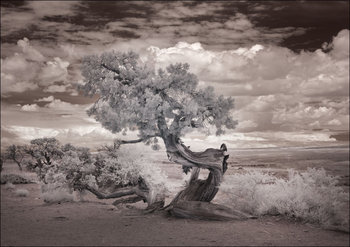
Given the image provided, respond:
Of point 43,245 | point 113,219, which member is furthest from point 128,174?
point 43,245

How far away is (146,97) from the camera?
14875mm

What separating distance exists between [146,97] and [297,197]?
293 inches

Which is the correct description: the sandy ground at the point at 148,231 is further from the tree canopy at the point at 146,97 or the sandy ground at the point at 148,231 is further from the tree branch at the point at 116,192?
the tree canopy at the point at 146,97

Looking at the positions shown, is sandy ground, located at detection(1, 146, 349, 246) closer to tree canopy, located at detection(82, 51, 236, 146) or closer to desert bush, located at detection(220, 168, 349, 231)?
desert bush, located at detection(220, 168, 349, 231)

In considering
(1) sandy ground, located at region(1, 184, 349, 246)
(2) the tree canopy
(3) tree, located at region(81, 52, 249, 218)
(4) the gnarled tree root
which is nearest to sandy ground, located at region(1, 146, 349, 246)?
(1) sandy ground, located at region(1, 184, 349, 246)

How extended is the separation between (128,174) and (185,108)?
5.75 meters

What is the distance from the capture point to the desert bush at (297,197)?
1400cm

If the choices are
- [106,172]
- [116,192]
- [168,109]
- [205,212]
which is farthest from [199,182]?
[106,172]

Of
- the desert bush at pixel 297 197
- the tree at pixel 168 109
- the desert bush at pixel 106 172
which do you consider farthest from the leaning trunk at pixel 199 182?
the desert bush at pixel 106 172

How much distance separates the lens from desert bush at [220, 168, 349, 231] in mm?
14000

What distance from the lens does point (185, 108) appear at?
15023 millimetres

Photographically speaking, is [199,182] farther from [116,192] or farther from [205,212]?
[116,192]

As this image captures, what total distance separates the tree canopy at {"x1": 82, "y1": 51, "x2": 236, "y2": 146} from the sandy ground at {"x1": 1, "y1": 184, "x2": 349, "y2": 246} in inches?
151

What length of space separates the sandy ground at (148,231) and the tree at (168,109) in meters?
1.51
